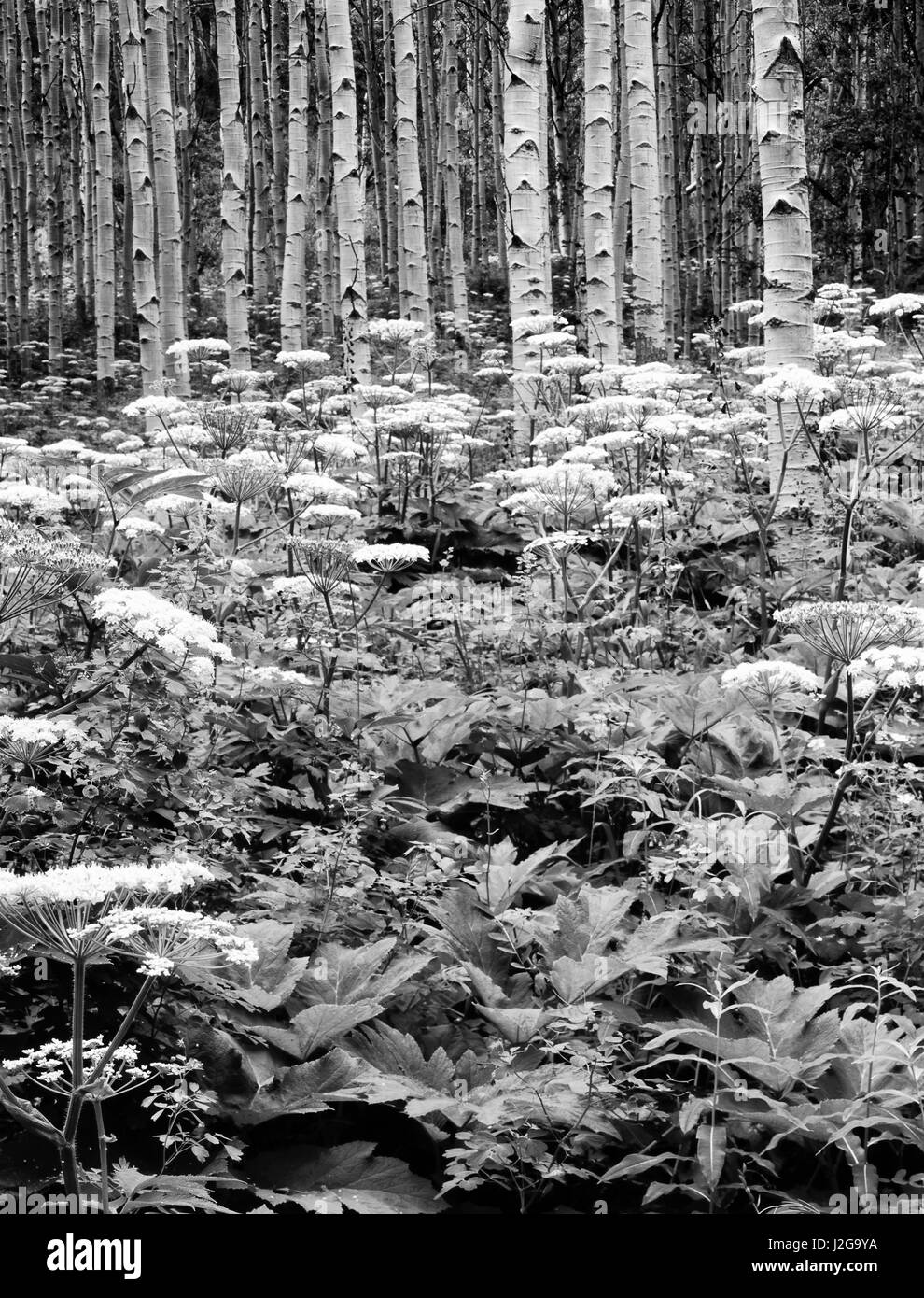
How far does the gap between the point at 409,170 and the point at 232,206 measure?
2.39 meters

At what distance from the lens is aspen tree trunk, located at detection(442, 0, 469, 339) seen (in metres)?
20.0

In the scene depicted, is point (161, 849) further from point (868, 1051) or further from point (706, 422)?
point (706, 422)

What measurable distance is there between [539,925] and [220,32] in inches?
577

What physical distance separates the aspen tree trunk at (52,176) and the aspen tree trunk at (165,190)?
7704 millimetres

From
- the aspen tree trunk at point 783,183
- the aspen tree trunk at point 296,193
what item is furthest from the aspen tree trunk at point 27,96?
the aspen tree trunk at point 783,183

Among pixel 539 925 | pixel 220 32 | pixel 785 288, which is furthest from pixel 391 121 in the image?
pixel 539 925

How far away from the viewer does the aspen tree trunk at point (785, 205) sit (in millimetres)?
6352

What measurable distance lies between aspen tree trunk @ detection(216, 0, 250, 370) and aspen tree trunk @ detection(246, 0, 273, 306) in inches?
216

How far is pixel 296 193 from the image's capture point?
1375 centimetres

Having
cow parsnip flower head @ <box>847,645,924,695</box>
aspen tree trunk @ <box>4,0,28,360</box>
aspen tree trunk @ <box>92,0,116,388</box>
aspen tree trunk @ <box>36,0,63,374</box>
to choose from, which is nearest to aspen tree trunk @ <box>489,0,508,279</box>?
aspen tree trunk @ <box>92,0,116,388</box>

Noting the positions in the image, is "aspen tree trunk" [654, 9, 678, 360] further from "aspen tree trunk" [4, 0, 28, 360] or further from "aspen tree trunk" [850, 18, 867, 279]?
"aspen tree trunk" [4, 0, 28, 360]

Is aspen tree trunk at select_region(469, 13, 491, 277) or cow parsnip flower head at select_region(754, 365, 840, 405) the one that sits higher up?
aspen tree trunk at select_region(469, 13, 491, 277)

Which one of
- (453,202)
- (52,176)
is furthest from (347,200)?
(52,176)

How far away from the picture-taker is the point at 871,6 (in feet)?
68.0
